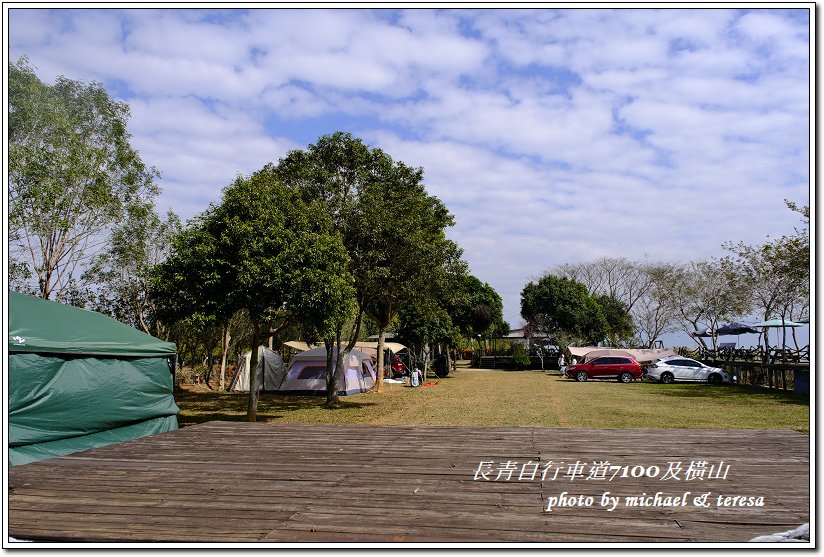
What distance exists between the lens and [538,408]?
1683cm

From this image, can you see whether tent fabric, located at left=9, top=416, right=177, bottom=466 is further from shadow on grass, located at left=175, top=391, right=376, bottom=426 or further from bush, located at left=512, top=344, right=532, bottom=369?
bush, located at left=512, top=344, right=532, bottom=369

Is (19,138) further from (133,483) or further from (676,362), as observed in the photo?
(676,362)

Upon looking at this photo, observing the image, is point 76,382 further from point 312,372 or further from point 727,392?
point 727,392

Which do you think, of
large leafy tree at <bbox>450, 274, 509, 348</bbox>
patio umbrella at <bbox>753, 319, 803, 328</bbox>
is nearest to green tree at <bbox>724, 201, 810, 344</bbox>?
patio umbrella at <bbox>753, 319, 803, 328</bbox>

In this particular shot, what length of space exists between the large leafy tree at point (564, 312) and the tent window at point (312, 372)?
83.8ft

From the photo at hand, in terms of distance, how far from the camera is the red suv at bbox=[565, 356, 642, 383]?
29.6 meters

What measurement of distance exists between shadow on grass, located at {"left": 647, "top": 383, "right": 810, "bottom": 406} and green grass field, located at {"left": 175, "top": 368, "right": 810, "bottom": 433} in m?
0.03

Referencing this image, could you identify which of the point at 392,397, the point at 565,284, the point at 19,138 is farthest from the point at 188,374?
the point at 565,284

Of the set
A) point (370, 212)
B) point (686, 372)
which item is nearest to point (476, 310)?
point (686, 372)

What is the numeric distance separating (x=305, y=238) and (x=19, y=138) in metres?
8.84

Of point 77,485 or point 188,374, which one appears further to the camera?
point 188,374

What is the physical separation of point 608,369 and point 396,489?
1055 inches

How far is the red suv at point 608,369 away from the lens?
29609 mm

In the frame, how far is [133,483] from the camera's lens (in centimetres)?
528
